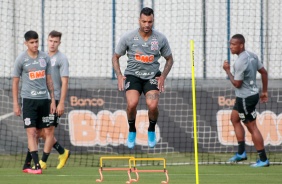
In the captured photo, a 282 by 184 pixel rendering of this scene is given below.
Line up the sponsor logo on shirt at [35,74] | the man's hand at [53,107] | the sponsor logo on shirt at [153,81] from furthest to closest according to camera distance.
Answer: the man's hand at [53,107]
the sponsor logo on shirt at [35,74]
the sponsor logo on shirt at [153,81]

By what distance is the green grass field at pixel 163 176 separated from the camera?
46.1 feet

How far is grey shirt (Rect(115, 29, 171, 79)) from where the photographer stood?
14492 mm

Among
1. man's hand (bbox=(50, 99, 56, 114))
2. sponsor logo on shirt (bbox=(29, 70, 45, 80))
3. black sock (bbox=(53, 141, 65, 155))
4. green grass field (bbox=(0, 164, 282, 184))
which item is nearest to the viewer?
green grass field (bbox=(0, 164, 282, 184))

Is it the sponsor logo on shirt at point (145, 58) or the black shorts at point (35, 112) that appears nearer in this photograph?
the sponsor logo on shirt at point (145, 58)

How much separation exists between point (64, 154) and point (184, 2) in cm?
636

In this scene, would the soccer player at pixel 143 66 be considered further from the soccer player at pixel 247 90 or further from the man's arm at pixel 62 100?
the soccer player at pixel 247 90

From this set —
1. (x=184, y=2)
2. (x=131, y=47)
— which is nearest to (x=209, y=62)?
(x=184, y=2)

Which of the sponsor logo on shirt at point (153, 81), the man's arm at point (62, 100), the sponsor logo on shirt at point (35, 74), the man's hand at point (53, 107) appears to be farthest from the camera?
the man's arm at point (62, 100)

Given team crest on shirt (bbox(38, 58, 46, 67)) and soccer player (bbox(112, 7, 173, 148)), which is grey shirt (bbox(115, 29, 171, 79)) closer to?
soccer player (bbox(112, 7, 173, 148))

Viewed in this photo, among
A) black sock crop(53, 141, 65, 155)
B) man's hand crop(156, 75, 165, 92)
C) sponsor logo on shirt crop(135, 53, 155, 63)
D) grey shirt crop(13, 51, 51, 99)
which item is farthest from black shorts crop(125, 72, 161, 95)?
black sock crop(53, 141, 65, 155)

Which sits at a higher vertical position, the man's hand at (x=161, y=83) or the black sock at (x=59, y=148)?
the man's hand at (x=161, y=83)

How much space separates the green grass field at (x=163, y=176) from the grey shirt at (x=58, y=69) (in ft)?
4.74

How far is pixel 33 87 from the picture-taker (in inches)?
603

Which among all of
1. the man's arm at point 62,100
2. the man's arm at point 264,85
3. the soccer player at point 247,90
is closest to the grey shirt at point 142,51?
the man's arm at point 62,100
